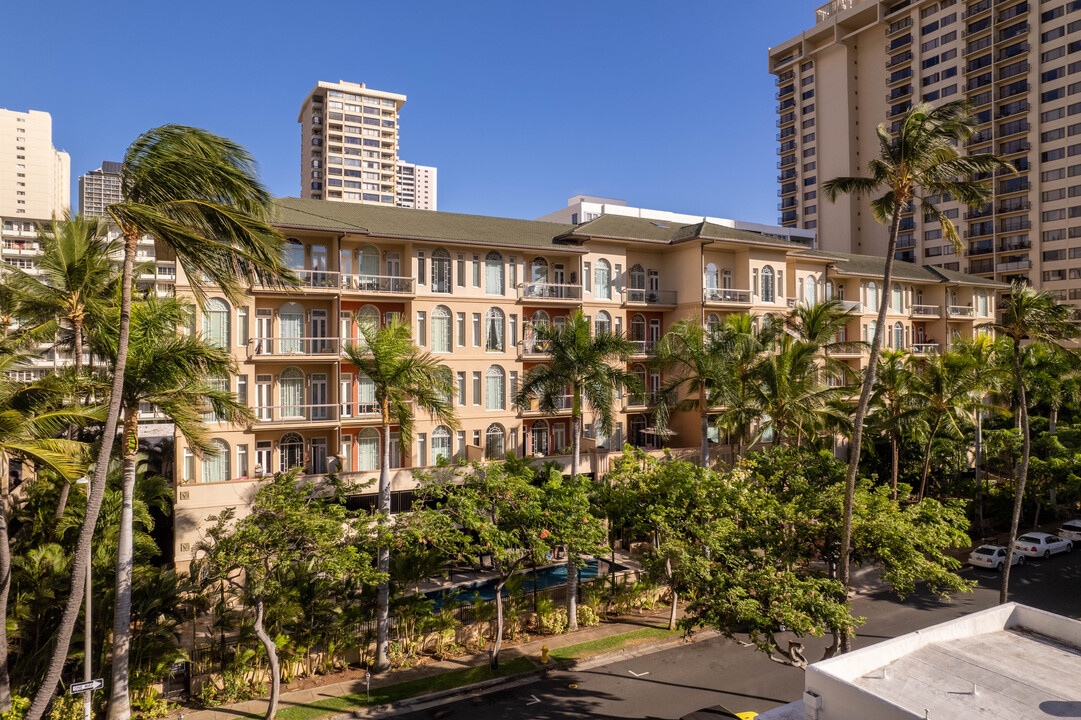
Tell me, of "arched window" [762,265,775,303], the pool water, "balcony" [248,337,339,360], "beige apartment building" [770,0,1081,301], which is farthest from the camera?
"beige apartment building" [770,0,1081,301]

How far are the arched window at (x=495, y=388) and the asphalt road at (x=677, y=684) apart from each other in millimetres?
14720

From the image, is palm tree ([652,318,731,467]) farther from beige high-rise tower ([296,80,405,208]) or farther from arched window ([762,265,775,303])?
beige high-rise tower ([296,80,405,208])

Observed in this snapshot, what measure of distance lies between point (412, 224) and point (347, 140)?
75633 mm

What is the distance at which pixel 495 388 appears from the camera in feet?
107

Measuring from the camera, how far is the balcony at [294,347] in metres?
27.3

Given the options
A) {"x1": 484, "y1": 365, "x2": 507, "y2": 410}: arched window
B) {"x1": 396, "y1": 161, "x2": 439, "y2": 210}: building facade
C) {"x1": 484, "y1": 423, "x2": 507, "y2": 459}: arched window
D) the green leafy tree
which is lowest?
the green leafy tree

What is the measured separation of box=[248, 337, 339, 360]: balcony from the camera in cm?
2728

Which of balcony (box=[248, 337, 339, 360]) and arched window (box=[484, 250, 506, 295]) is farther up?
arched window (box=[484, 250, 506, 295])

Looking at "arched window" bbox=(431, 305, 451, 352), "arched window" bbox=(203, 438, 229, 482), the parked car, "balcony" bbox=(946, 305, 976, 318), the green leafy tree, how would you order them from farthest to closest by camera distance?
"balcony" bbox=(946, 305, 976, 318), the parked car, "arched window" bbox=(431, 305, 451, 352), "arched window" bbox=(203, 438, 229, 482), the green leafy tree

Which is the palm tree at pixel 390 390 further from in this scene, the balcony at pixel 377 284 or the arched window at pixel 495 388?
the arched window at pixel 495 388

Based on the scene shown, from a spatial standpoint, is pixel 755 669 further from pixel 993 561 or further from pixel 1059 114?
pixel 1059 114

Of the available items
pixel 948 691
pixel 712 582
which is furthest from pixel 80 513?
pixel 948 691

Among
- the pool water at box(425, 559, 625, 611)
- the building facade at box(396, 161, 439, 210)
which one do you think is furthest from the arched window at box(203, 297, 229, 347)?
the building facade at box(396, 161, 439, 210)

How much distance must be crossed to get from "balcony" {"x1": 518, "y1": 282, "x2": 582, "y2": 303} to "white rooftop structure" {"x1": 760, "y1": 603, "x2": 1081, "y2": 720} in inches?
909
